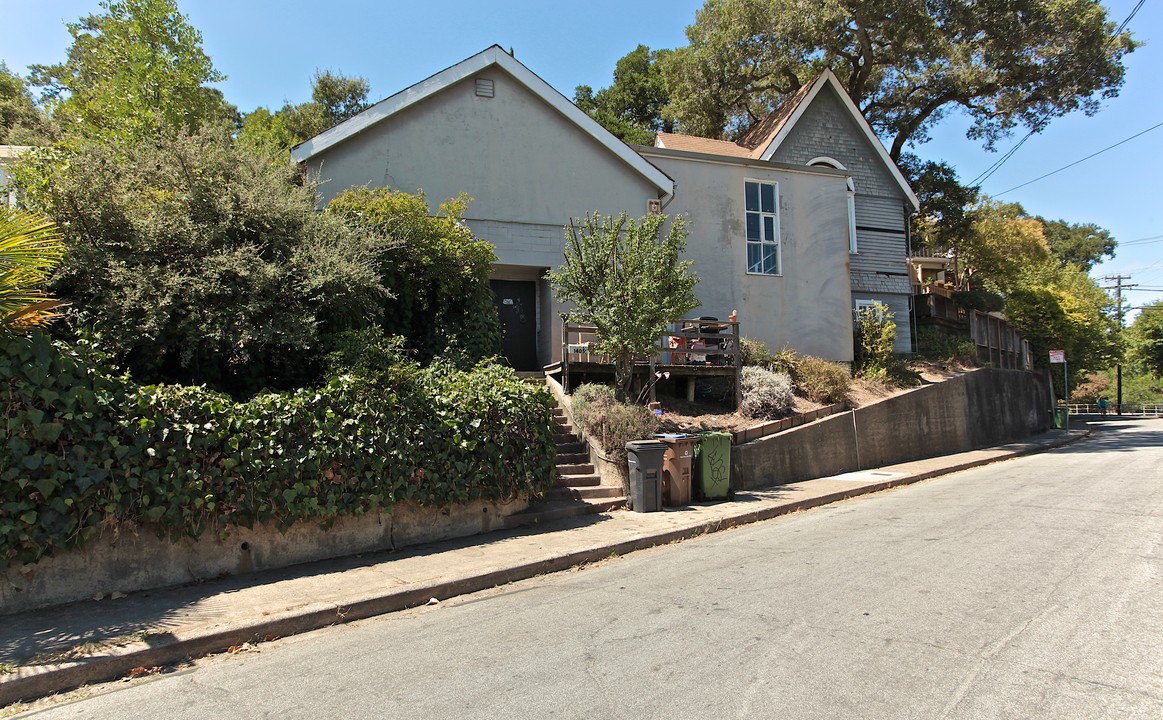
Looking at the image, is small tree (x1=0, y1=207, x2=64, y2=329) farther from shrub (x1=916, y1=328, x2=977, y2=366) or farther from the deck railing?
shrub (x1=916, y1=328, x2=977, y2=366)

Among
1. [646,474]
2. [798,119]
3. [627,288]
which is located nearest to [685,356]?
[627,288]

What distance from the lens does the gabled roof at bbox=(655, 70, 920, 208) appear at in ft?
71.2

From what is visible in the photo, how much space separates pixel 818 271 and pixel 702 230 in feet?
11.6

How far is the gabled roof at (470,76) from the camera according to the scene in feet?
44.2

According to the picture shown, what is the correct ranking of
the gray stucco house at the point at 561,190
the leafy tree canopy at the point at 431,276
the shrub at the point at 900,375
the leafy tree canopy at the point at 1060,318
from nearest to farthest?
the leafy tree canopy at the point at 431,276, the gray stucco house at the point at 561,190, the shrub at the point at 900,375, the leafy tree canopy at the point at 1060,318


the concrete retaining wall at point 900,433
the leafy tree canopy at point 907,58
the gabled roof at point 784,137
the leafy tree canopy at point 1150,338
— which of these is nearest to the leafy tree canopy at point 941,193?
the leafy tree canopy at point 907,58

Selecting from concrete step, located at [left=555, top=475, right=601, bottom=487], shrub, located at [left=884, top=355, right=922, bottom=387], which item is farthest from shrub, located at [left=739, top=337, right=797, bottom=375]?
concrete step, located at [left=555, top=475, right=601, bottom=487]

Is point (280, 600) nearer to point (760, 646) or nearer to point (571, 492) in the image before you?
point (760, 646)

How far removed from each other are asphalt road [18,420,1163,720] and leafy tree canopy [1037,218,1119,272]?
8055 centimetres

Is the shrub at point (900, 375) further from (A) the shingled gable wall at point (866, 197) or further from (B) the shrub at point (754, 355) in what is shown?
(B) the shrub at point (754, 355)

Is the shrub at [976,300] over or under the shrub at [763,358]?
over

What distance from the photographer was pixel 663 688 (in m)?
4.00

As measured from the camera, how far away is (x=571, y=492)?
10234mm

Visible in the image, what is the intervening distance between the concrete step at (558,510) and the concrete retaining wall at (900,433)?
2.94 meters
